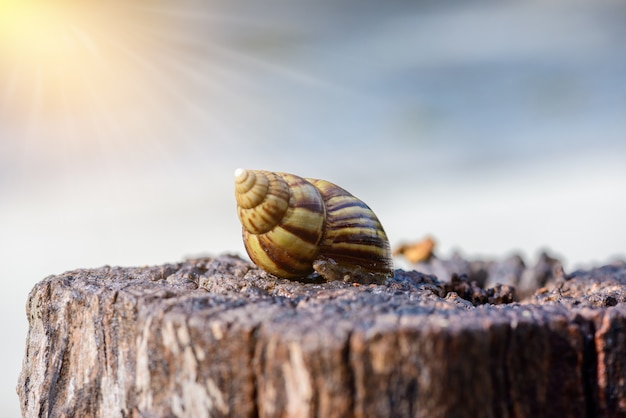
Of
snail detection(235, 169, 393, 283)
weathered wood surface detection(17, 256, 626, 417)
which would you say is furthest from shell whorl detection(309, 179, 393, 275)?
weathered wood surface detection(17, 256, 626, 417)

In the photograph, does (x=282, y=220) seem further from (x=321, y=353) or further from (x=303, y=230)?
(x=321, y=353)

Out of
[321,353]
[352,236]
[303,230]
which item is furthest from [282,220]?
[321,353]

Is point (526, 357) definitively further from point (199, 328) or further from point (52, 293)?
point (52, 293)

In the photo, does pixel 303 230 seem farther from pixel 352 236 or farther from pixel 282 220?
pixel 352 236

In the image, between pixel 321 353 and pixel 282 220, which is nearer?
pixel 321 353

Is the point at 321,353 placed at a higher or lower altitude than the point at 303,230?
lower

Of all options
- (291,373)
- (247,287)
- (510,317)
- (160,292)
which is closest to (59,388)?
(160,292)
